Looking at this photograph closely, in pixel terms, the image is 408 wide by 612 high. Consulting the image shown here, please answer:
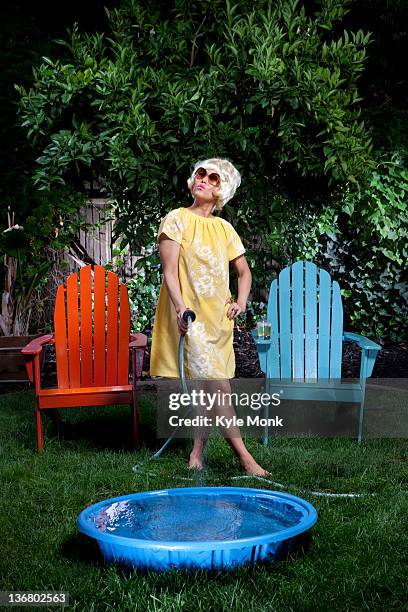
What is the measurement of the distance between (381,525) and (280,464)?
990mm

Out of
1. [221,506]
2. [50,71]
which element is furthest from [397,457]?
[50,71]

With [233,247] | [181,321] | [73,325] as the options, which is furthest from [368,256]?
[181,321]

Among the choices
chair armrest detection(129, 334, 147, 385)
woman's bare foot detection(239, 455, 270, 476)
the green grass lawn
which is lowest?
the green grass lawn

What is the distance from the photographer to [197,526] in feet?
10.00

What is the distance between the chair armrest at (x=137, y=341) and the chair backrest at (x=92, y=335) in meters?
0.05

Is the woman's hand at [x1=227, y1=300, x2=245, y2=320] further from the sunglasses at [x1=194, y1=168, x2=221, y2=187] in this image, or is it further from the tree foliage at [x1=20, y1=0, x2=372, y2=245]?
the tree foliage at [x1=20, y1=0, x2=372, y2=245]

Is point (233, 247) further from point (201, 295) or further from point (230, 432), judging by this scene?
point (230, 432)

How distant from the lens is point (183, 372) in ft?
12.4

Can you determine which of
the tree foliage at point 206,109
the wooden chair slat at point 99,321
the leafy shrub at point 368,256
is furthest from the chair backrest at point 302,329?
the leafy shrub at point 368,256

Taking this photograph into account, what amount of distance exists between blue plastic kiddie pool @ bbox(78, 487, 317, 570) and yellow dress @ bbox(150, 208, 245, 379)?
2.46ft

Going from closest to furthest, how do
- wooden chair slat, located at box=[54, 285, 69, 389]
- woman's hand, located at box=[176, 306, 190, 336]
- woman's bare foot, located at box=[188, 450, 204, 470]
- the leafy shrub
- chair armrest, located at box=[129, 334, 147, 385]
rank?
woman's hand, located at box=[176, 306, 190, 336] → woman's bare foot, located at box=[188, 450, 204, 470] → chair armrest, located at box=[129, 334, 147, 385] → wooden chair slat, located at box=[54, 285, 69, 389] → the leafy shrub

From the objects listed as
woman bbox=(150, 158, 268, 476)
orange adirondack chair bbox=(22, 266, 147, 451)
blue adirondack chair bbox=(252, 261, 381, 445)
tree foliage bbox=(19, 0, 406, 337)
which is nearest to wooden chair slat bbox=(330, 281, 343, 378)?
blue adirondack chair bbox=(252, 261, 381, 445)

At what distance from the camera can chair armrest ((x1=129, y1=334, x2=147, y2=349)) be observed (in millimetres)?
4703

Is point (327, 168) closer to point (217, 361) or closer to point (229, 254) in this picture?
point (229, 254)
